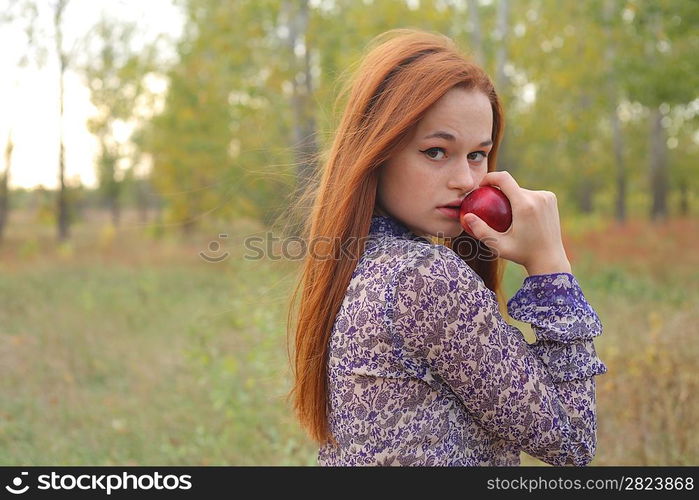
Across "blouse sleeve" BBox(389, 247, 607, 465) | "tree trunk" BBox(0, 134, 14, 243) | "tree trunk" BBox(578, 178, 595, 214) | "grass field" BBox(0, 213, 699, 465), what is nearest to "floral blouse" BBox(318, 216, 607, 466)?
"blouse sleeve" BBox(389, 247, 607, 465)

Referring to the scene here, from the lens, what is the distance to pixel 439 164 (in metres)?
1.38

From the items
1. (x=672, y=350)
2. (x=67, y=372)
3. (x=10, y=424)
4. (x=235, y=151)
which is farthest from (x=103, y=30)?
(x=672, y=350)

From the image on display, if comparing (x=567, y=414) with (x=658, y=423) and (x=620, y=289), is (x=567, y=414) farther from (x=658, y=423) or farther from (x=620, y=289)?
(x=620, y=289)

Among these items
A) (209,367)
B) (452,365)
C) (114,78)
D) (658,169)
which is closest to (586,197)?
(658,169)

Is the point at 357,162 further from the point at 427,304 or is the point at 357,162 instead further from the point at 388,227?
the point at 427,304

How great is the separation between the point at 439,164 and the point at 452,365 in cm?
43

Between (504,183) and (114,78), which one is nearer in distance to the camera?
(504,183)

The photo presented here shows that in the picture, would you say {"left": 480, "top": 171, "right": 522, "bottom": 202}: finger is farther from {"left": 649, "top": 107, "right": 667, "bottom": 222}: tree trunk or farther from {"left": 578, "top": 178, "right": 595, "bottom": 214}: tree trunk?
{"left": 578, "top": 178, "right": 595, "bottom": 214}: tree trunk

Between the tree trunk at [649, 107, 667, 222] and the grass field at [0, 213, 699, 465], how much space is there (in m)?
4.59

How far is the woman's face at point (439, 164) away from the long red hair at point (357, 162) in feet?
0.09

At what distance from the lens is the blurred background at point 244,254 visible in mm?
3842

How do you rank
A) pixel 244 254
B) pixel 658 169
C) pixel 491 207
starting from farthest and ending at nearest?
pixel 658 169, pixel 244 254, pixel 491 207

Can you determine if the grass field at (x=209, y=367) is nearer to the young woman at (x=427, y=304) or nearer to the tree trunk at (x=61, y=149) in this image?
the young woman at (x=427, y=304)

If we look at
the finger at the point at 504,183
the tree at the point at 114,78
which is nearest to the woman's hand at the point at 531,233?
the finger at the point at 504,183
